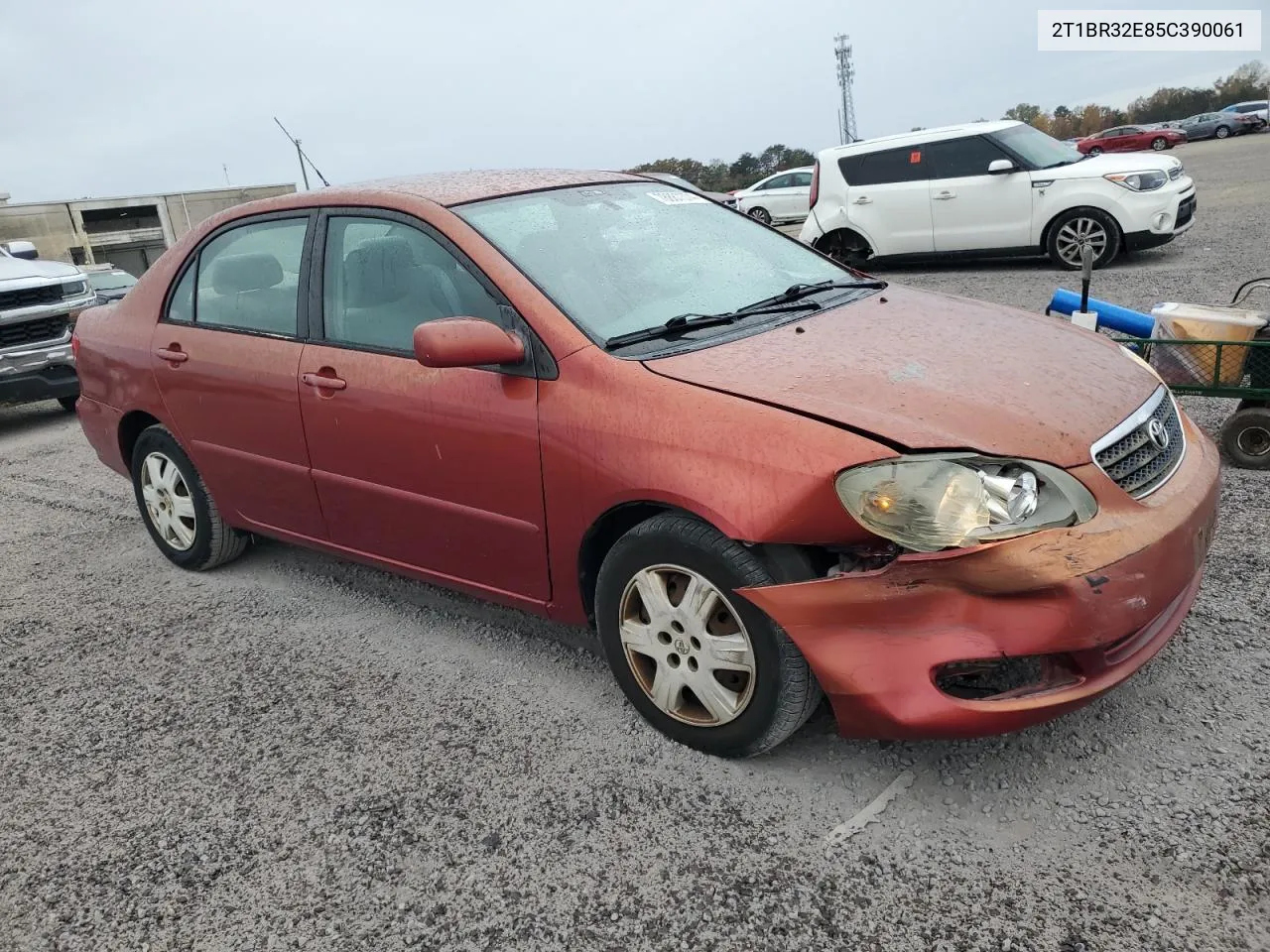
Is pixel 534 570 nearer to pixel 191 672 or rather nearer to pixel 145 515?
pixel 191 672

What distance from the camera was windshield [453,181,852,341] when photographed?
3.01 m

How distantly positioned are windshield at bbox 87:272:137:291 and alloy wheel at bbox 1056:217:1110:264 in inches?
481

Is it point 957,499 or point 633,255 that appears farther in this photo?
point 633,255

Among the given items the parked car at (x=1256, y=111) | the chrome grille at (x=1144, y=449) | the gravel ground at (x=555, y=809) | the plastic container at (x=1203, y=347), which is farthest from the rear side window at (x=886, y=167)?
the parked car at (x=1256, y=111)

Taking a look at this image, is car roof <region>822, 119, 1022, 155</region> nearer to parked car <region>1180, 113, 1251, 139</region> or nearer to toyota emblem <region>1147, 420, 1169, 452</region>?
toyota emblem <region>1147, 420, 1169, 452</region>

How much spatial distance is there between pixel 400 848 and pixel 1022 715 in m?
1.60

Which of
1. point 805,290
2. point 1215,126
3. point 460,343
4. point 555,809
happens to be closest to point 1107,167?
point 805,290

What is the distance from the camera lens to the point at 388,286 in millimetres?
3365

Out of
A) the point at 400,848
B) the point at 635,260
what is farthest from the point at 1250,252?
the point at 400,848

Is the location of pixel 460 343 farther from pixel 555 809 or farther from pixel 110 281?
pixel 110 281

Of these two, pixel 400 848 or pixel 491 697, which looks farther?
pixel 491 697

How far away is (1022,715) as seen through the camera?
7.45 ft

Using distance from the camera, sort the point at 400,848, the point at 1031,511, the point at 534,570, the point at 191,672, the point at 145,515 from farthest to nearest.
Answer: the point at 145,515 → the point at 191,672 → the point at 534,570 → the point at 400,848 → the point at 1031,511

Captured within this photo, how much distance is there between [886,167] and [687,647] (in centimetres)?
1051
